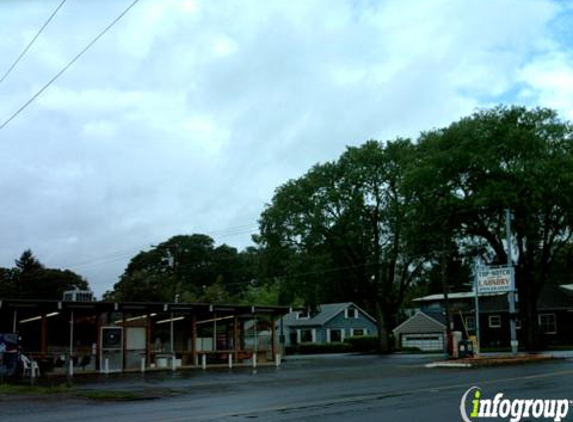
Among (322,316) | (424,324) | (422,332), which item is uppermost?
(322,316)

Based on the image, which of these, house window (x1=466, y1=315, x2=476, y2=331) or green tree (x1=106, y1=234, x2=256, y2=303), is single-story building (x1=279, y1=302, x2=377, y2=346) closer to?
house window (x1=466, y1=315, x2=476, y2=331)

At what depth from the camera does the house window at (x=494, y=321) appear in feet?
231

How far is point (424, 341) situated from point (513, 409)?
6318 centimetres

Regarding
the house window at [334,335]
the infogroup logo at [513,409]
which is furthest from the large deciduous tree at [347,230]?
the infogroup logo at [513,409]

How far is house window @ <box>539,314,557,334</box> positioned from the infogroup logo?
56.4m

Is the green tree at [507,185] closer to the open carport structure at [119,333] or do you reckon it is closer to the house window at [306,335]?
the open carport structure at [119,333]

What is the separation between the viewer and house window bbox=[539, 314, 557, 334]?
67.8 metres

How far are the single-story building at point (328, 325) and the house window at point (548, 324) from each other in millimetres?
21216

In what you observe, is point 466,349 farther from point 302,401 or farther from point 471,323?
point 471,323

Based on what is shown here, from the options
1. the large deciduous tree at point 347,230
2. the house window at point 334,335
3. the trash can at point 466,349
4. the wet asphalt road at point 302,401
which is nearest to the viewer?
the wet asphalt road at point 302,401

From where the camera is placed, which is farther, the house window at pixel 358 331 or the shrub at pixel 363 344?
the house window at pixel 358 331

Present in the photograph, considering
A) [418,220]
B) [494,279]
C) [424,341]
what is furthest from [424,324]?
[494,279]

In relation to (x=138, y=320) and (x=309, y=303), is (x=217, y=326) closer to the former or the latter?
(x=138, y=320)

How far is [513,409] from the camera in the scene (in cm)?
1352
